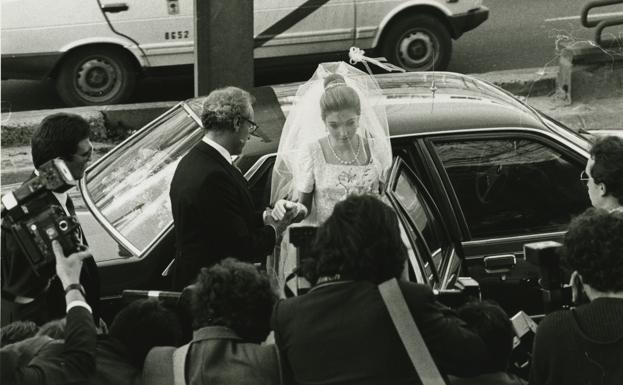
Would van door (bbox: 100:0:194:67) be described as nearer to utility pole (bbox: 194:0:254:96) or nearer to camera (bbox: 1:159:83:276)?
utility pole (bbox: 194:0:254:96)

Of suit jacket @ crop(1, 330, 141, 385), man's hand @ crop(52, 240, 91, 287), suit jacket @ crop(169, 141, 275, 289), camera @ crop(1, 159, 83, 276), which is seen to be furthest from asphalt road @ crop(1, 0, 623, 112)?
suit jacket @ crop(1, 330, 141, 385)

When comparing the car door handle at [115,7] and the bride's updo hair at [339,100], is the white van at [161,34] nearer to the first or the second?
the car door handle at [115,7]

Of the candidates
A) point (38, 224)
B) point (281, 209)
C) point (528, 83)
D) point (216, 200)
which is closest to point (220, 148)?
point (216, 200)

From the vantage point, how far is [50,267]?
13.1 feet

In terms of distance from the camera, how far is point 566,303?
13.1ft

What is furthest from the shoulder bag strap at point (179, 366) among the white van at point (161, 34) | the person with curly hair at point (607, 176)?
the white van at point (161, 34)

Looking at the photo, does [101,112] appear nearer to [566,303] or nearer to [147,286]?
[147,286]

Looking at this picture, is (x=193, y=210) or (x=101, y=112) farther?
(x=101, y=112)

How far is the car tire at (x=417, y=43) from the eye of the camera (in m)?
10.7

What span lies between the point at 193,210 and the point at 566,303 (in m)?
1.62

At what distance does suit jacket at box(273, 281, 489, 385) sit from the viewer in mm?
3406

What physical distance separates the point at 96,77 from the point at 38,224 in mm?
6831

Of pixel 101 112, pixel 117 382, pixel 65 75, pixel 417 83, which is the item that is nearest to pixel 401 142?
pixel 417 83

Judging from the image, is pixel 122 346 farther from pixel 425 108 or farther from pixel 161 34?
pixel 161 34
